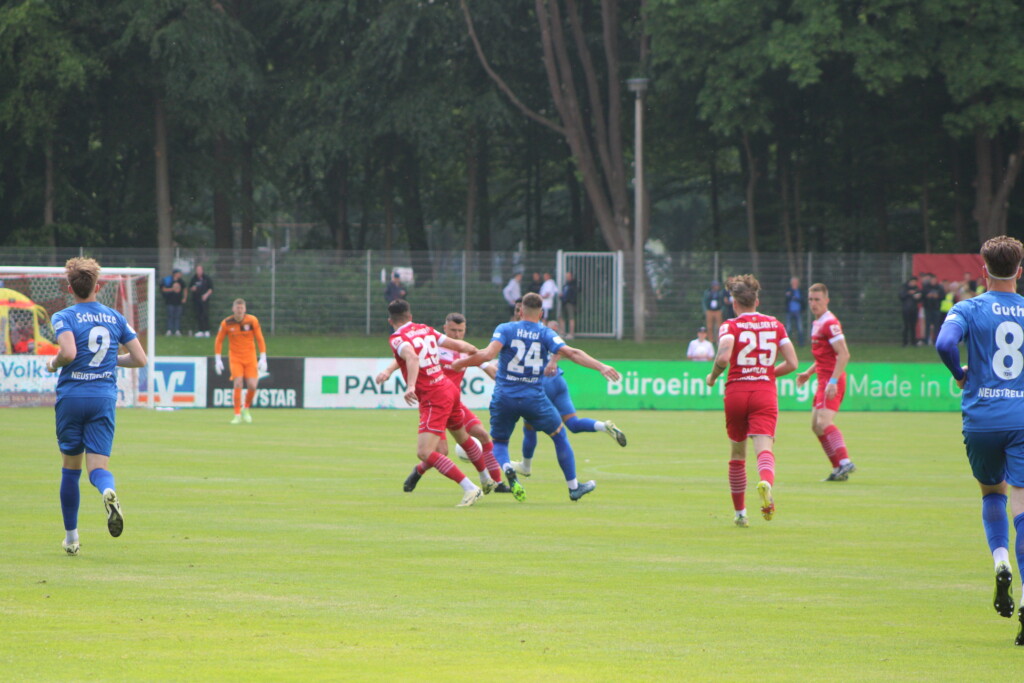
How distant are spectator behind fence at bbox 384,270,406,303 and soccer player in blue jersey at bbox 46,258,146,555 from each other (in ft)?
89.3

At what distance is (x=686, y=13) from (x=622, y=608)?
119ft

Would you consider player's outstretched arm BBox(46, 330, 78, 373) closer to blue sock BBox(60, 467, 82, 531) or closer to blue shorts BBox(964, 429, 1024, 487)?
blue sock BBox(60, 467, 82, 531)

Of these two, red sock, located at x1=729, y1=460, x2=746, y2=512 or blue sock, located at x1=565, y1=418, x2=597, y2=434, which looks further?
blue sock, located at x1=565, y1=418, x2=597, y2=434

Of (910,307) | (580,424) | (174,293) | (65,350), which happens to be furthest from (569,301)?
(65,350)

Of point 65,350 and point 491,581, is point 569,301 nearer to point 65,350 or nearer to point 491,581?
point 65,350

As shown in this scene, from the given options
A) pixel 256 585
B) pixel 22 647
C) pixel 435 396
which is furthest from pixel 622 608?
pixel 435 396

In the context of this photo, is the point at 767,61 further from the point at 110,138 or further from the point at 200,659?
the point at 200,659

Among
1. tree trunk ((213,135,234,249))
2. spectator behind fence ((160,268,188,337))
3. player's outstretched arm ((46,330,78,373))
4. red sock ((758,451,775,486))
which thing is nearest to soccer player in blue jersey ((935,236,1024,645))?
red sock ((758,451,775,486))

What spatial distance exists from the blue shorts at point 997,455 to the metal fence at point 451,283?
30.6m

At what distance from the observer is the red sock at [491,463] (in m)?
15.6

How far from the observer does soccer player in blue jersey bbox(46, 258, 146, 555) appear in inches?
415

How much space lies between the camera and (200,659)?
284 inches

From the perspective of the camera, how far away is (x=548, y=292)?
3862cm

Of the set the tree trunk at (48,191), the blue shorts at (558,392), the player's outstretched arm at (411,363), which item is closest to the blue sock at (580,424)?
the blue shorts at (558,392)
